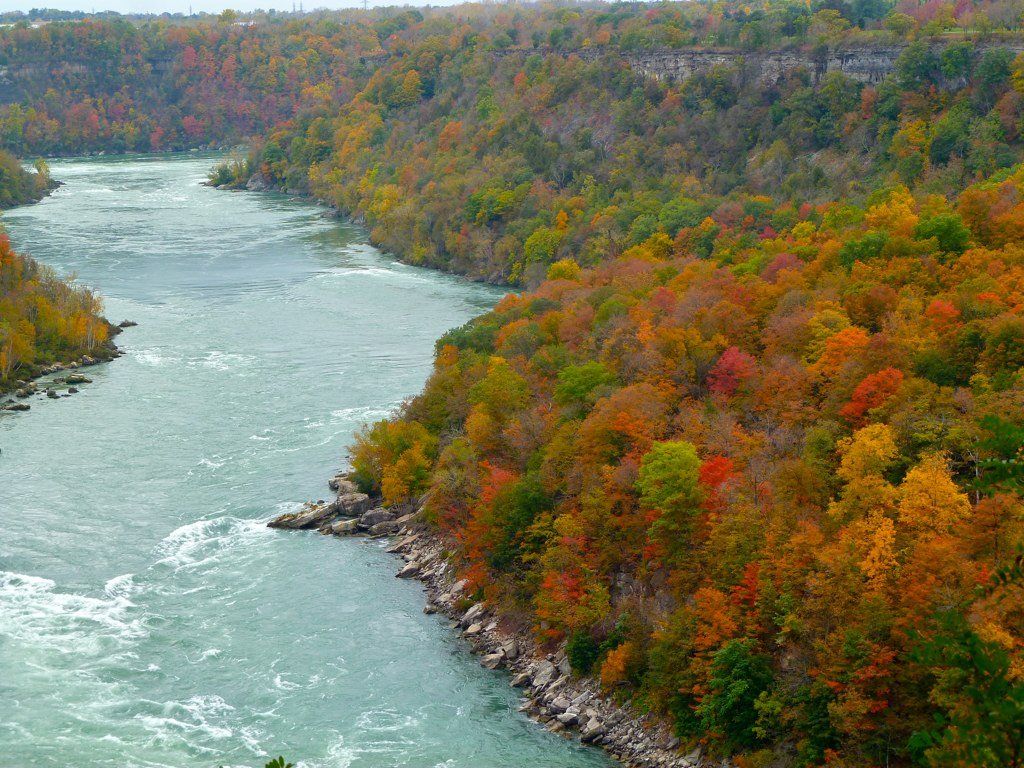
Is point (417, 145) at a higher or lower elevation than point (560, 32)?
lower

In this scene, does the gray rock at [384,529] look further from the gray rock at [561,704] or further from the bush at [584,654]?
the gray rock at [561,704]

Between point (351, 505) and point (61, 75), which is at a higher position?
point (61, 75)

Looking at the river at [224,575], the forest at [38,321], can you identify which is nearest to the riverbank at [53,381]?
the forest at [38,321]

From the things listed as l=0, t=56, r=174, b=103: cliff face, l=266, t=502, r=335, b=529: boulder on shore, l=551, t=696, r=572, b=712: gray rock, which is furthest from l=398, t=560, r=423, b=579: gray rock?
l=0, t=56, r=174, b=103: cliff face

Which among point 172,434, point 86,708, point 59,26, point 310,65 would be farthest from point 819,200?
point 59,26

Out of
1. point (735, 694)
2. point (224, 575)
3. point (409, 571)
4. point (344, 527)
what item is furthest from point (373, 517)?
point (735, 694)

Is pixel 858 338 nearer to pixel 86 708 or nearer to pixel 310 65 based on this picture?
pixel 86 708

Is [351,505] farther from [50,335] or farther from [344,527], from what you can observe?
[50,335]
